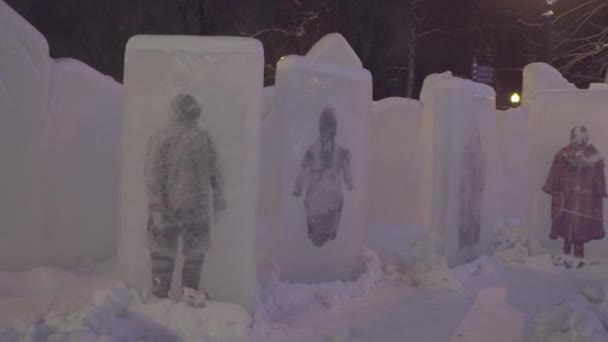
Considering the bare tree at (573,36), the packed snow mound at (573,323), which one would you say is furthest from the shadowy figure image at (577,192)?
the bare tree at (573,36)

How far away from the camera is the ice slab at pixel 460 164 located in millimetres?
10000

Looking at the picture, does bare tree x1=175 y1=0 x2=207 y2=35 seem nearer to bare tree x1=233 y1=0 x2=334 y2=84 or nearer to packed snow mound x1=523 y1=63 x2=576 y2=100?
bare tree x1=233 y1=0 x2=334 y2=84

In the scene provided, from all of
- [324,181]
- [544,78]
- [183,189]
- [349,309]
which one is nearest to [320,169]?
[324,181]

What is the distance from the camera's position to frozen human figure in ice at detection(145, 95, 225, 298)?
6648 mm

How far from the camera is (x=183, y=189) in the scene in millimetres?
6660

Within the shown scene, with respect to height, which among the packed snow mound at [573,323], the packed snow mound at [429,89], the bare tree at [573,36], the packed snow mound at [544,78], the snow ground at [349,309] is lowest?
the snow ground at [349,309]

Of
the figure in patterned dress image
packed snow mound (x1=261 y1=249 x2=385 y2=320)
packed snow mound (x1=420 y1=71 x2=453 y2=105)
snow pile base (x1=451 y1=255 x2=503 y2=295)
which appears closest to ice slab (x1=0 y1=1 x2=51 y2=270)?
packed snow mound (x1=261 y1=249 x2=385 y2=320)

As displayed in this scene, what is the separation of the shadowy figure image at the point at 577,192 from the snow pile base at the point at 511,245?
0.70 m

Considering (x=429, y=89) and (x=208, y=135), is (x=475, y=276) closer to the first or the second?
(x=429, y=89)

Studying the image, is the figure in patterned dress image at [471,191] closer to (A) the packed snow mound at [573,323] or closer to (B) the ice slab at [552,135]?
(B) the ice slab at [552,135]

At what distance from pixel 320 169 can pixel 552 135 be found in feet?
16.7

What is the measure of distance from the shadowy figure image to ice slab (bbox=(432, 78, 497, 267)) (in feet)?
4.71

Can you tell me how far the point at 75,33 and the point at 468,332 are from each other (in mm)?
19486

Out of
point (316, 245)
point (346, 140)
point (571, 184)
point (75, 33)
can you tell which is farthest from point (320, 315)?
point (75, 33)
